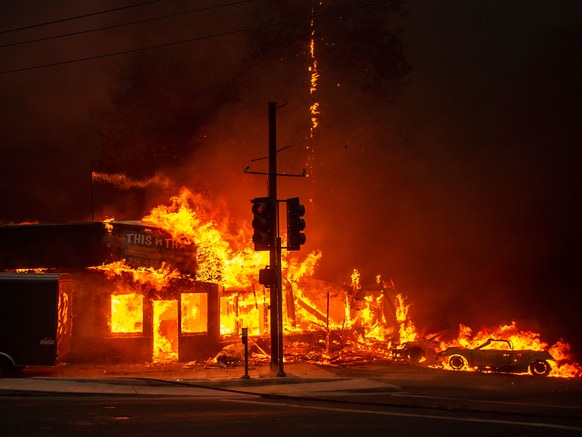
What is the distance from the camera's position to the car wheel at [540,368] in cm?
1762

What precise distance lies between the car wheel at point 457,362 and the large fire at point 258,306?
7.76 ft

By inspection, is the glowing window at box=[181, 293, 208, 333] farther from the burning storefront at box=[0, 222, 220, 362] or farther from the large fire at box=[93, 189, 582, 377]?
the burning storefront at box=[0, 222, 220, 362]

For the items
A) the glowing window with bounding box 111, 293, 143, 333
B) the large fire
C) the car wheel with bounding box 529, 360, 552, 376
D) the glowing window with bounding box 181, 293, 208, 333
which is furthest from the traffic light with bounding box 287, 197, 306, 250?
the car wheel with bounding box 529, 360, 552, 376

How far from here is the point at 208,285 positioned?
2075 cm

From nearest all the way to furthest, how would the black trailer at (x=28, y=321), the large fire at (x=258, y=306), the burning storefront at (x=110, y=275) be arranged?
the black trailer at (x=28, y=321)
the burning storefront at (x=110, y=275)
the large fire at (x=258, y=306)

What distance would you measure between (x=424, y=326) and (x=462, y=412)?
20.6 metres

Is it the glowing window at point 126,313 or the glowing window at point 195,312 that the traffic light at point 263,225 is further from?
the glowing window at point 126,313

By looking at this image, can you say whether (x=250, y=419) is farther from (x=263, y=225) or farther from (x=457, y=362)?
(x=457, y=362)

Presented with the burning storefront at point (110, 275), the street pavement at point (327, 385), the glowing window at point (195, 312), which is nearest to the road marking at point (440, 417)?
the street pavement at point (327, 385)

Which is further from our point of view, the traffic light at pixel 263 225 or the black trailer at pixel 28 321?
the black trailer at pixel 28 321

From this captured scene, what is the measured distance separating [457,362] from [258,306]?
7.84 metres

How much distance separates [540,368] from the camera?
17.7 m

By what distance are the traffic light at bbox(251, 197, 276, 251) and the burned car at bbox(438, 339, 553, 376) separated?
7491 mm

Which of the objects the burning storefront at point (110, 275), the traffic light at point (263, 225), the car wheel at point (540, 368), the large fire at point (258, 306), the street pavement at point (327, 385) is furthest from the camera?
the large fire at point (258, 306)
